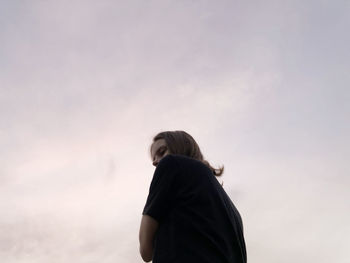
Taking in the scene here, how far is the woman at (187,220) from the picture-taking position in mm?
3145

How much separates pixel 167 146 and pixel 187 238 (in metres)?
1.19

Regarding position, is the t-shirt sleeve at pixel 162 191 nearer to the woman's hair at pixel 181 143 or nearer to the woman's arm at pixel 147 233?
the woman's arm at pixel 147 233

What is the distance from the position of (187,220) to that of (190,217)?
0.04m

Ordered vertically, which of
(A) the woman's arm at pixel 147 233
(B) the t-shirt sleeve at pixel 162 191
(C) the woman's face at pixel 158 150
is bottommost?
(A) the woman's arm at pixel 147 233

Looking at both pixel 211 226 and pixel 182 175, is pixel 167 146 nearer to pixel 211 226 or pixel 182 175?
pixel 182 175

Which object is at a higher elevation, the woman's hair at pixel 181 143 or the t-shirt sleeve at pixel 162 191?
the woman's hair at pixel 181 143

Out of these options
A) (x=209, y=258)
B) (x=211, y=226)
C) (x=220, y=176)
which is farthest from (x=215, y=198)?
(x=220, y=176)

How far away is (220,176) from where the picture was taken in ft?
15.6

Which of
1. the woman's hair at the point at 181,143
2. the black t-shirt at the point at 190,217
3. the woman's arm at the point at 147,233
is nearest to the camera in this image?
the black t-shirt at the point at 190,217

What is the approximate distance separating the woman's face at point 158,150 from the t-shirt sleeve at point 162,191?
0.59m

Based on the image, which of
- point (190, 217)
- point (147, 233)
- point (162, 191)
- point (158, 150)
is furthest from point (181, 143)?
point (147, 233)

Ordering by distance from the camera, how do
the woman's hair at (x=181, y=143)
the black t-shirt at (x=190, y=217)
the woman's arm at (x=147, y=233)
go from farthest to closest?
1. the woman's hair at (x=181, y=143)
2. the woman's arm at (x=147, y=233)
3. the black t-shirt at (x=190, y=217)

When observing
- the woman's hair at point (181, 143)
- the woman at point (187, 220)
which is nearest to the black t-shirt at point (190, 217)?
the woman at point (187, 220)

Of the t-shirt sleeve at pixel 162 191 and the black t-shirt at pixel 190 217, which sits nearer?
the black t-shirt at pixel 190 217
